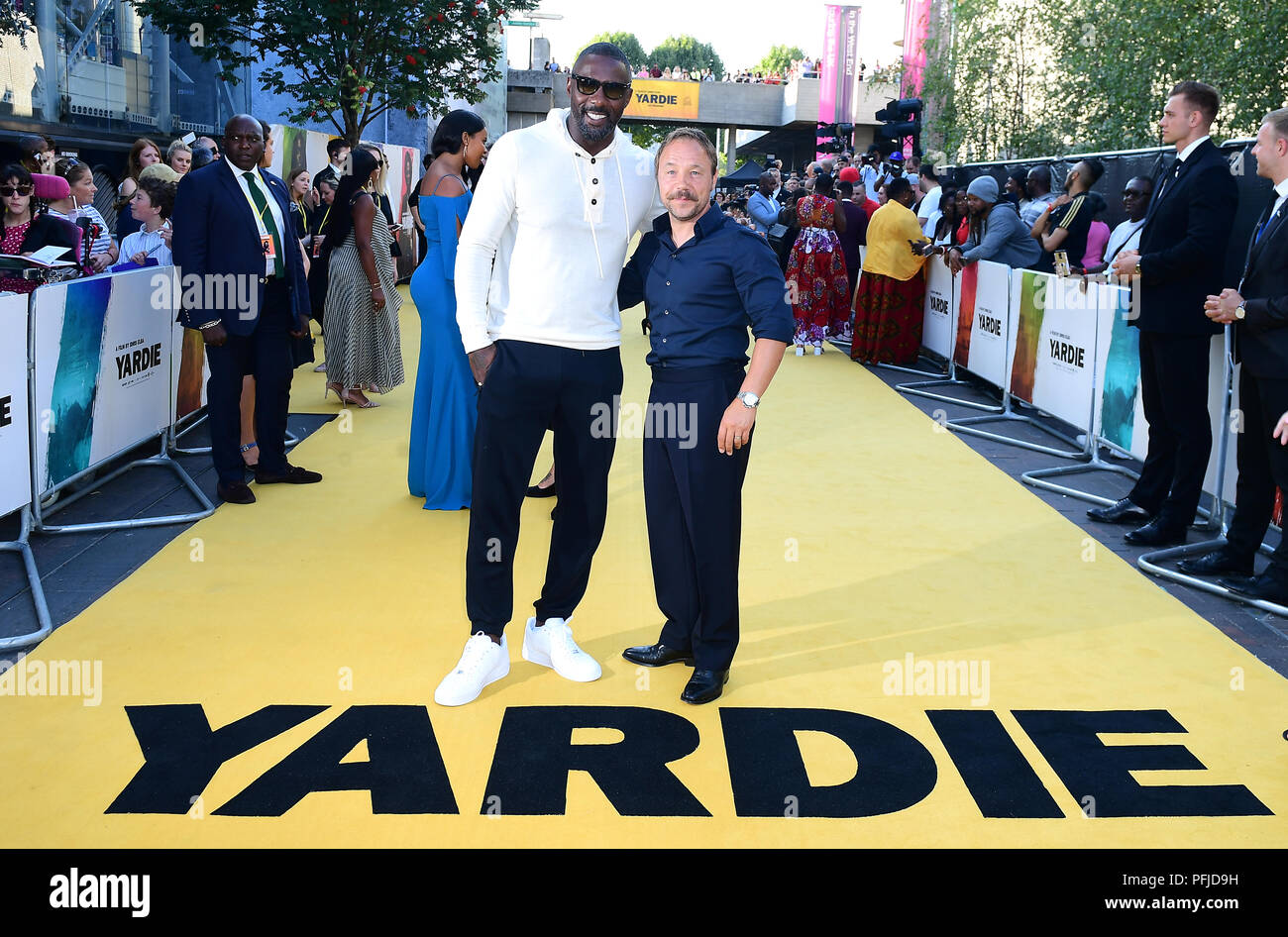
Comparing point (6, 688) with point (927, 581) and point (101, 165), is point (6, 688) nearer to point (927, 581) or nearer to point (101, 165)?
point (927, 581)

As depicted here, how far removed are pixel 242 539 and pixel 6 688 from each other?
185 centimetres

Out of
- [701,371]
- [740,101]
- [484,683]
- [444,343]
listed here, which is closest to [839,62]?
[740,101]

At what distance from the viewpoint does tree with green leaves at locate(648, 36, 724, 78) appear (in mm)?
105750

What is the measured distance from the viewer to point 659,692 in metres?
4.10

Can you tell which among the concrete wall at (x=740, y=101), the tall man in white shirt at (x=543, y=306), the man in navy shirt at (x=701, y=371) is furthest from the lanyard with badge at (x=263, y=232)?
the concrete wall at (x=740, y=101)

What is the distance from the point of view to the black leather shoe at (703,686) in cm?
399

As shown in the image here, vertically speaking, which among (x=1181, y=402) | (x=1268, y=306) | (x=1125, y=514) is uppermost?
(x=1268, y=306)

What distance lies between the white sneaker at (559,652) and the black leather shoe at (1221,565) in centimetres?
305

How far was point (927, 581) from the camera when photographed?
17.8ft

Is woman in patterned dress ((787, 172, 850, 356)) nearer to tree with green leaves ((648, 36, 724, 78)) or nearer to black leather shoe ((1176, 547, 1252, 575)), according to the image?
black leather shoe ((1176, 547, 1252, 575))

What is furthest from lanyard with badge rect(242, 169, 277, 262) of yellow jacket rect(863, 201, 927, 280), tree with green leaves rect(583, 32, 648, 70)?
tree with green leaves rect(583, 32, 648, 70)

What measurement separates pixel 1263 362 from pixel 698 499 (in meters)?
2.76

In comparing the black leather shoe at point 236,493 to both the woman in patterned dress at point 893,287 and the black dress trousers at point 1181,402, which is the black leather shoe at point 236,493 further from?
the woman in patterned dress at point 893,287

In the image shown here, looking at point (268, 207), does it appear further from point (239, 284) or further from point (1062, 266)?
point (1062, 266)
